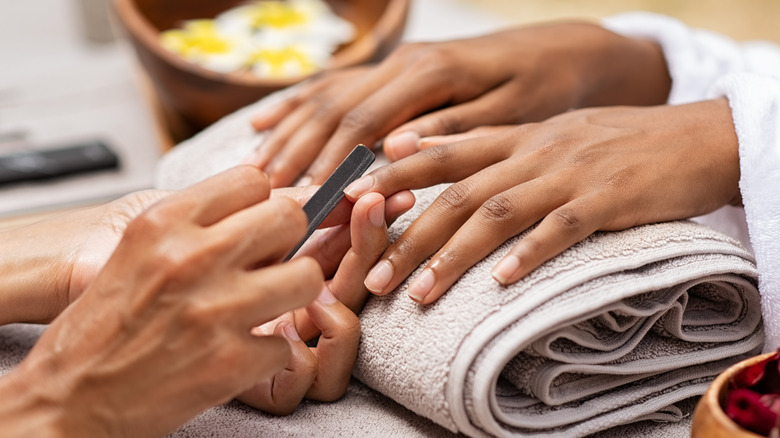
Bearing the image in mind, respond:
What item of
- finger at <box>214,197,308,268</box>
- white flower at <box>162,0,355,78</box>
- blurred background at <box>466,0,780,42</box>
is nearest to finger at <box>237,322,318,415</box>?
finger at <box>214,197,308,268</box>

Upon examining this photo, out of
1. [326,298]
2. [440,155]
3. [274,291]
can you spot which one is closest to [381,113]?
[440,155]

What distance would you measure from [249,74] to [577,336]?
2.48ft

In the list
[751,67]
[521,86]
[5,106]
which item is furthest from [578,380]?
[5,106]

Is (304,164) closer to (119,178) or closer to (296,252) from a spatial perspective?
(296,252)

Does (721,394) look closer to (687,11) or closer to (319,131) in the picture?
(319,131)

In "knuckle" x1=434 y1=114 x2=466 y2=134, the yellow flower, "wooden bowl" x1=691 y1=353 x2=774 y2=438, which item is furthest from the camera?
the yellow flower

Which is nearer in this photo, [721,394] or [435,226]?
[721,394]

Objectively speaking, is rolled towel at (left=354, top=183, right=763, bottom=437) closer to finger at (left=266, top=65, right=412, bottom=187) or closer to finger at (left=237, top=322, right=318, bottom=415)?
finger at (left=237, top=322, right=318, bottom=415)

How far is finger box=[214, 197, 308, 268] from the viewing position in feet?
1.45

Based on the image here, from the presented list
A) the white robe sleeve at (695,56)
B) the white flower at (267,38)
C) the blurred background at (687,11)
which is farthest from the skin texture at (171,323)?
the blurred background at (687,11)

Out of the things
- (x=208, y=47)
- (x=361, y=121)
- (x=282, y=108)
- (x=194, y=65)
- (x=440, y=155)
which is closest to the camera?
(x=440, y=155)

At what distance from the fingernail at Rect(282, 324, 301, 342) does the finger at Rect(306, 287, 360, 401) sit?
0.8 inches

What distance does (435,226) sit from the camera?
22.8 inches

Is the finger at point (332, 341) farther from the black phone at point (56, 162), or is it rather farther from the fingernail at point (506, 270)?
the black phone at point (56, 162)
